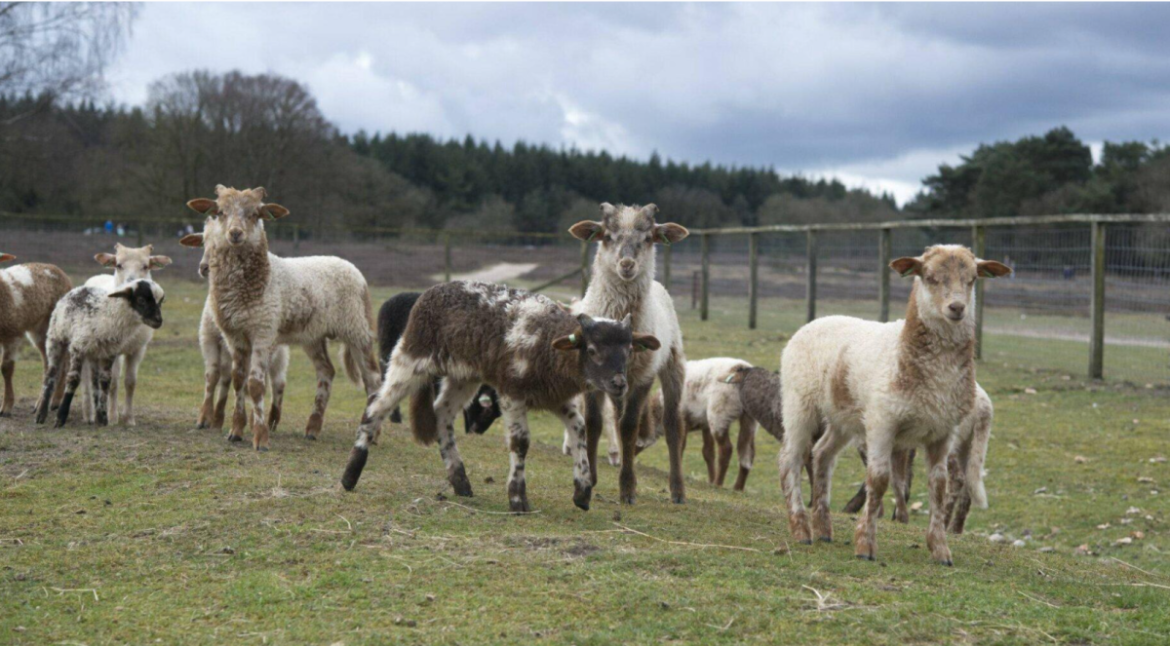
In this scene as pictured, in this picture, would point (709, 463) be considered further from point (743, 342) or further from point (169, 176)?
point (169, 176)

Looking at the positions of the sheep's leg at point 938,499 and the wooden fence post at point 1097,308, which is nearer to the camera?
the sheep's leg at point 938,499

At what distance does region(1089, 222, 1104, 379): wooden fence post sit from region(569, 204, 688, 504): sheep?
929cm

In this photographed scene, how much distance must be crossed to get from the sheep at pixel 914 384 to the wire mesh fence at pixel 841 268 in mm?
9511

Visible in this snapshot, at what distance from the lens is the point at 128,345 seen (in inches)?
409

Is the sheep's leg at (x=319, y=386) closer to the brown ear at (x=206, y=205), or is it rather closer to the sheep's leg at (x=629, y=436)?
the brown ear at (x=206, y=205)

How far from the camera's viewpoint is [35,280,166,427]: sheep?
1000 centimetres

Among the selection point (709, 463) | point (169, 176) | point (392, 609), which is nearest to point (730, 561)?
point (392, 609)

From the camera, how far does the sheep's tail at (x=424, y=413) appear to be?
783cm

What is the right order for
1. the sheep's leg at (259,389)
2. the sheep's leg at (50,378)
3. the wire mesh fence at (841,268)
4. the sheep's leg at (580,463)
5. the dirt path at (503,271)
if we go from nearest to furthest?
the sheep's leg at (580,463) < the sheep's leg at (259,389) < the sheep's leg at (50,378) < the wire mesh fence at (841,268) < the dirt path at (503,271)

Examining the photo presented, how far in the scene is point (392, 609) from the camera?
16.1 feet

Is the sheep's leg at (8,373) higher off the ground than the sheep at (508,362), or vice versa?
the sheep at (508,362)

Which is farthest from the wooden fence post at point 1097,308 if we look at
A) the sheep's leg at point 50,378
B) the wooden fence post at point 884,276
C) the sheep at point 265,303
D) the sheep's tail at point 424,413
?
the sheep's leg at point 50,378

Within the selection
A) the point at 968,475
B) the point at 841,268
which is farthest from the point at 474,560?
the point at 841,268

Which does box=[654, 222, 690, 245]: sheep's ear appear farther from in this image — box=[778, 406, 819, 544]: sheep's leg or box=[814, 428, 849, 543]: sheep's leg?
box=[814, 428, 849, 543]: sheep's leg
